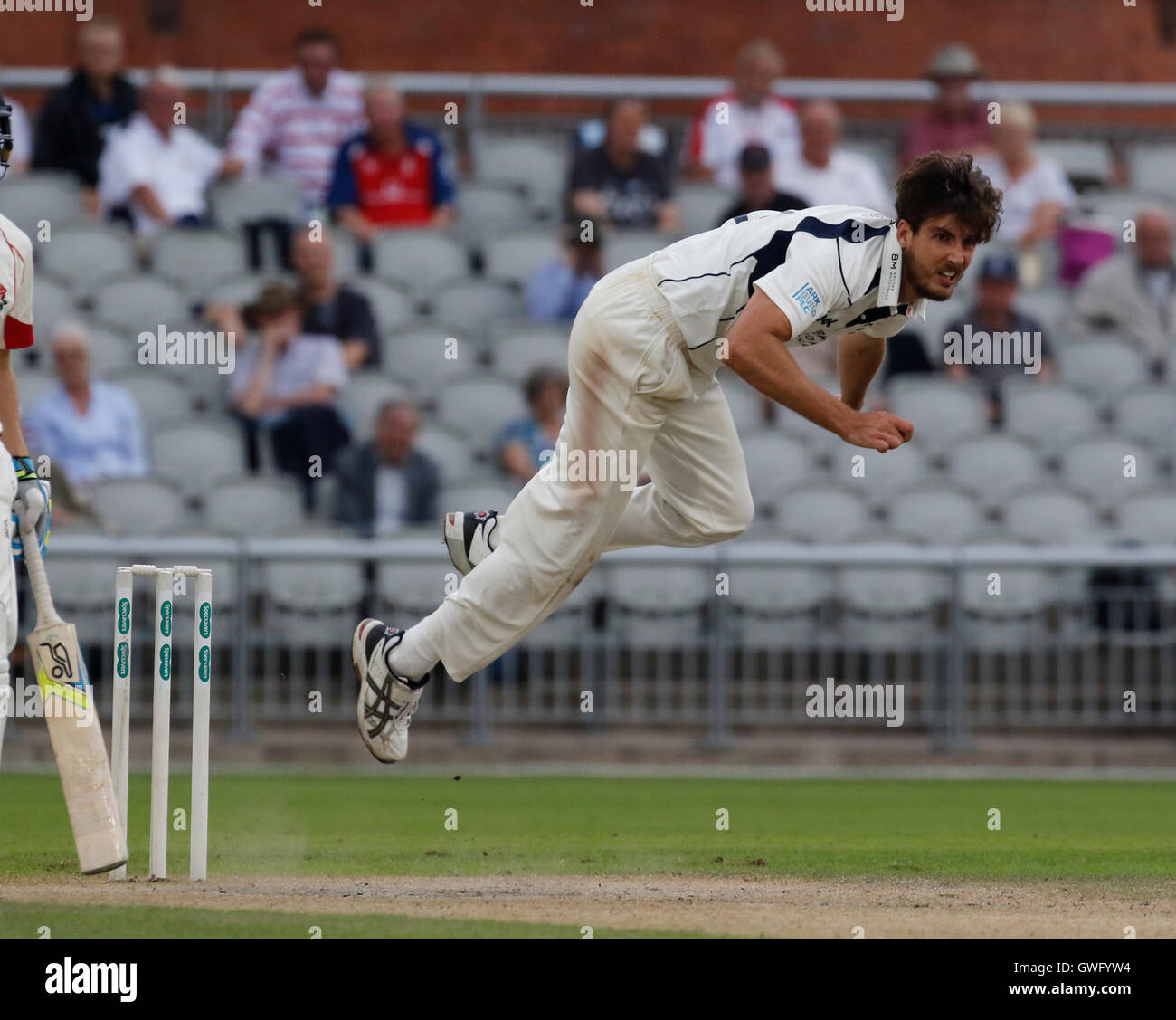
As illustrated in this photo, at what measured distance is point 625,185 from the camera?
15.0 metres

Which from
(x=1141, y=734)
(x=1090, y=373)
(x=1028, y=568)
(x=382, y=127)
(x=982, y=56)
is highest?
(x=982, y=56)

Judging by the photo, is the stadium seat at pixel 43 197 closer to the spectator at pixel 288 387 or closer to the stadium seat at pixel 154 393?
the stadium seat at pixel 154 393

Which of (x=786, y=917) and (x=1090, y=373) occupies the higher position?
(x=1090, y=373)

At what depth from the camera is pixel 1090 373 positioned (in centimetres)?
1440

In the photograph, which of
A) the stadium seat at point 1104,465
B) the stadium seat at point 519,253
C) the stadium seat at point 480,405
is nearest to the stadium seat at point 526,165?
the stadium seat at point 519,253

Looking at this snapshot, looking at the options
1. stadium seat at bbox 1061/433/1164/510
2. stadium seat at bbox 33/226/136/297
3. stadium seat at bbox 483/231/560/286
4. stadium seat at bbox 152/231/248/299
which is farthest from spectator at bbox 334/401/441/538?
stadium seat at bbox 1061/433/1164/510

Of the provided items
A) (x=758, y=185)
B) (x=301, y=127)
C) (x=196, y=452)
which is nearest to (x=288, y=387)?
(x=196, y=452)

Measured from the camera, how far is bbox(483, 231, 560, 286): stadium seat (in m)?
14.8

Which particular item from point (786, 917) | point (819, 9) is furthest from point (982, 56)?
point (786, 917)

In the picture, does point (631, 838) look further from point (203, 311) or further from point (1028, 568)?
point (203, 311)

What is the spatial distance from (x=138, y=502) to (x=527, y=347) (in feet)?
9.72

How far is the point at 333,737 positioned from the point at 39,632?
556 cm

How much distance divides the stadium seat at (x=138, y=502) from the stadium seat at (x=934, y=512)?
A: 481 centimetres

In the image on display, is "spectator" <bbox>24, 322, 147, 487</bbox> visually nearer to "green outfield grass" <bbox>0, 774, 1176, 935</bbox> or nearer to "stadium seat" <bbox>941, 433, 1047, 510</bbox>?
"green outfield grass" <bbox>0, 774, 1176, 935</bbox>
